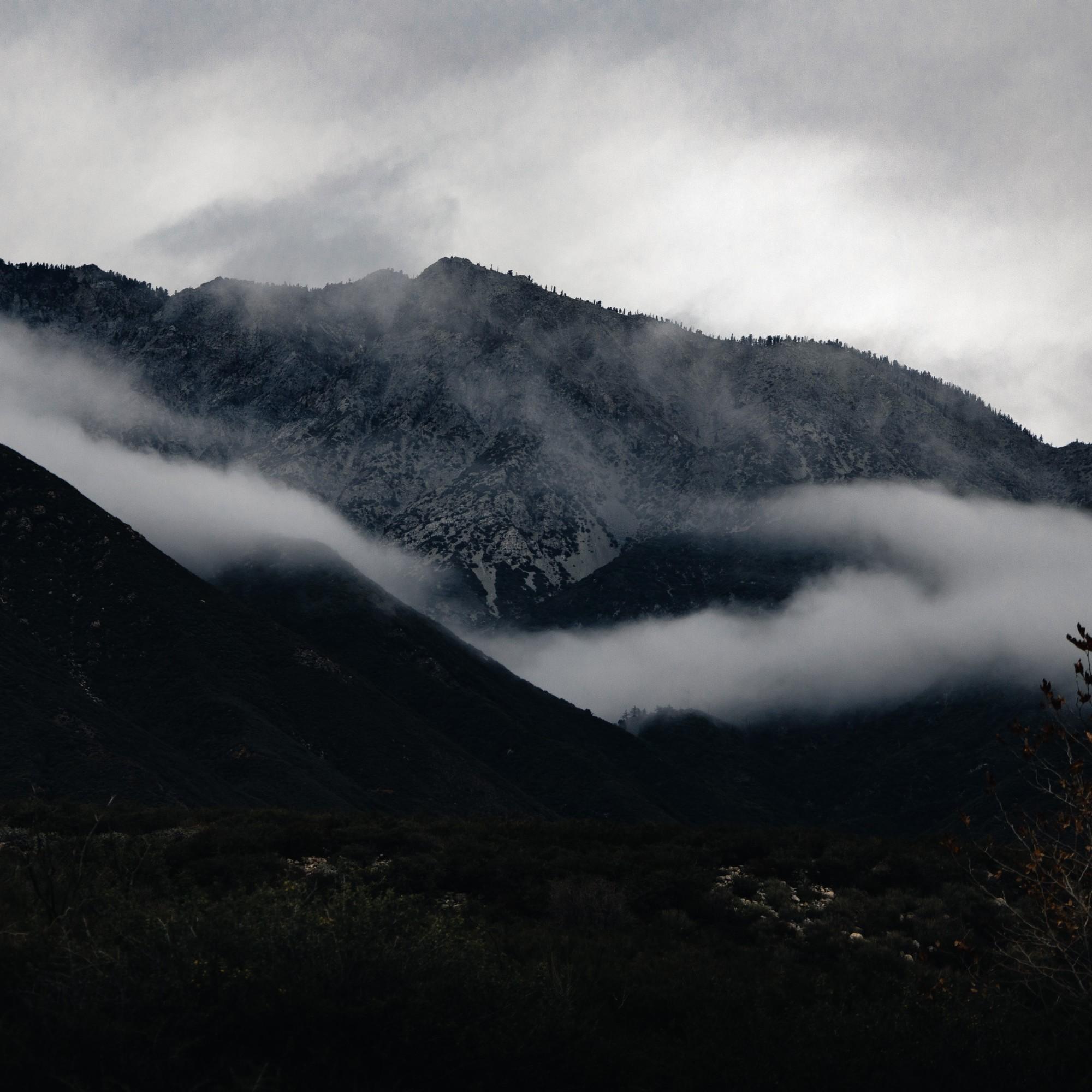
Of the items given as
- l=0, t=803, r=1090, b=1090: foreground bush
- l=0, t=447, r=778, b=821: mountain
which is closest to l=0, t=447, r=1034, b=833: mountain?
l=0, t=447, r=778, b=821: mountain

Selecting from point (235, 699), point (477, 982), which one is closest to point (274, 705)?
point (235, 699)

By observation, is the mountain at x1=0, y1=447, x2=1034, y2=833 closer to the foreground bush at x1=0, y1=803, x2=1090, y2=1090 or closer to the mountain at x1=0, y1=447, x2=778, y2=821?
the mountain at x1=0, y1=447, x2=778, y2=821

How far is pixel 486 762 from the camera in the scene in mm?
150875

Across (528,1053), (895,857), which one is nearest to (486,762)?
(895,857)

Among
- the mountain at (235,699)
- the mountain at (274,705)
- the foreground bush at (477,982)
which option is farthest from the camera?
the mountain at (274,705)

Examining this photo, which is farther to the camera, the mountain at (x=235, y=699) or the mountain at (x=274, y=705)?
the mountain at (x=274, y=705)

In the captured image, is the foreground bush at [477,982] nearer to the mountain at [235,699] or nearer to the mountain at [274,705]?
the mountain at [235,699]

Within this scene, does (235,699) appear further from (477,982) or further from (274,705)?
(477,982)

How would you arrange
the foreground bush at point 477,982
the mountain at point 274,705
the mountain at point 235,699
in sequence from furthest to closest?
the mountain at point 274,705
the mountain at point 235,699
the foreground bush at point 477,982

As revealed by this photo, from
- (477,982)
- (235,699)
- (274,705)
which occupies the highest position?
(477,982)

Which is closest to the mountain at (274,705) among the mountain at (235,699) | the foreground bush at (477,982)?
the mountain at (235,699)

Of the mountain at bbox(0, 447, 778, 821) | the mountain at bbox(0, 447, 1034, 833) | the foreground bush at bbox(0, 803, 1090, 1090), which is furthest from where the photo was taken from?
the mountain at bbox(0, 447, 1034, 833)

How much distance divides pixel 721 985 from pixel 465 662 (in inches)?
6231

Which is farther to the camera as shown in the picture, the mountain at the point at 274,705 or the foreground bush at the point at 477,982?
the mountain at the point at 274,705
